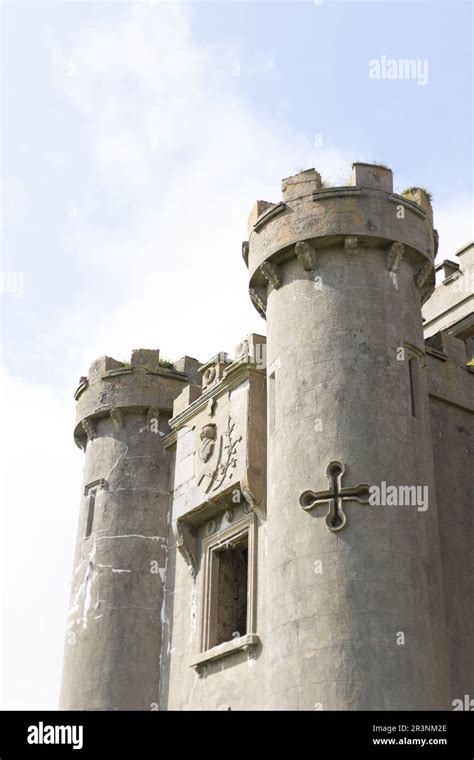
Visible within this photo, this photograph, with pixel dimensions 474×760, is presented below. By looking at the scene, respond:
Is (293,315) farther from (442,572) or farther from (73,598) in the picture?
(73,598)

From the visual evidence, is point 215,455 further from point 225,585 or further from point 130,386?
point 130,386

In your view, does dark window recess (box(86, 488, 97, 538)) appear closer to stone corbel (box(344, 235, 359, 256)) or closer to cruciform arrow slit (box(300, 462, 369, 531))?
cruciform arrow slit (box(300, 462, 369, 531))

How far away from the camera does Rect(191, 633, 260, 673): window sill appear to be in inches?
688

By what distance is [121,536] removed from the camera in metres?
22.6

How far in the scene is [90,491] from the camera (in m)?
23.6

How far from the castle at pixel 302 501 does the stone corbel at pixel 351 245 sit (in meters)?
0.04

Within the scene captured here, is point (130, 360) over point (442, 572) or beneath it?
over

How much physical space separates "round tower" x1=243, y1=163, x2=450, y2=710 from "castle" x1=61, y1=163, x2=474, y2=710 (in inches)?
1.1

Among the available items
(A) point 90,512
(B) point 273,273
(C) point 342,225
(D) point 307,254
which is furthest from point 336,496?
(A) point 90,512

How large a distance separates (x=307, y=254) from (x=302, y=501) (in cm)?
402

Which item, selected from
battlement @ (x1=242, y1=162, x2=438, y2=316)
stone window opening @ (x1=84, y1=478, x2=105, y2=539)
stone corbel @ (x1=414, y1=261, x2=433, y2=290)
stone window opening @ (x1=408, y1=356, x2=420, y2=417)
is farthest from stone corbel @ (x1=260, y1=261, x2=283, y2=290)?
stone window opening @ (x1=84, y1=478, x2=105, y2=539)

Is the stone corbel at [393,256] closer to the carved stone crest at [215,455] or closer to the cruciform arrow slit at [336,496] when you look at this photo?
the cruciform arrow slit at [336,496]

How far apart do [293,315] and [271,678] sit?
18.3 feet
